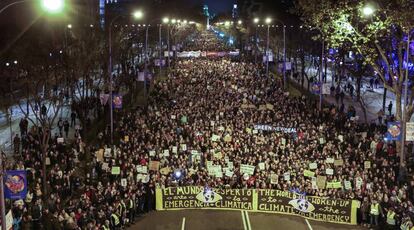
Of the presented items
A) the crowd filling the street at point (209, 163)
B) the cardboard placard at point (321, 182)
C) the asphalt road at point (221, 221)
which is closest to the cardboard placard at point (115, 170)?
the crowd filling the street at point (209, 163)

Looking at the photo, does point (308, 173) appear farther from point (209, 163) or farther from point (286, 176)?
point (209, 163)

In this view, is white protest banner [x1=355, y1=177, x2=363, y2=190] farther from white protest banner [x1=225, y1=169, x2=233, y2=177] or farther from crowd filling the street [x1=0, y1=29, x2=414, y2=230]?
white protest banner [x1=225, y1=169, x2=233, y2=177]

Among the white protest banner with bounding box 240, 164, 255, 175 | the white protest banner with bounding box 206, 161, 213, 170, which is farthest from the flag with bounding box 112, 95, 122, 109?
the white protest banner with bounding box 240, 164, 255, 175

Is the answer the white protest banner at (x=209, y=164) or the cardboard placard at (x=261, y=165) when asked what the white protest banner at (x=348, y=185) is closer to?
the cardboard placard at (x=261, y=165)

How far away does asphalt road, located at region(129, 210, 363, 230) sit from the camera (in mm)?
21828

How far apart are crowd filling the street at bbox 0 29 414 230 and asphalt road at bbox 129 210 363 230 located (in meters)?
0.85

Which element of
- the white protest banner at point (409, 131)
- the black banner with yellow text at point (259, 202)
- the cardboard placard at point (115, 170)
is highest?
the white protest banner at point (409, 131)

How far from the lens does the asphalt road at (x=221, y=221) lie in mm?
21828

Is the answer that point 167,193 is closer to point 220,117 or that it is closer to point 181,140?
point 181,140

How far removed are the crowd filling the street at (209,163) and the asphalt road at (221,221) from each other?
0.85 metres

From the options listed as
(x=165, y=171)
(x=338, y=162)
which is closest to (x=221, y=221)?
(x=165, y=171)

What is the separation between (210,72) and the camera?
2360 inches

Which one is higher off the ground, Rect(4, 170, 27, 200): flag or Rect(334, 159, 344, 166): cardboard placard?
Rect(4, 170, 27, 200): flag

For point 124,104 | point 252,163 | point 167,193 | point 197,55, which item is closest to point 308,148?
point 252,163
